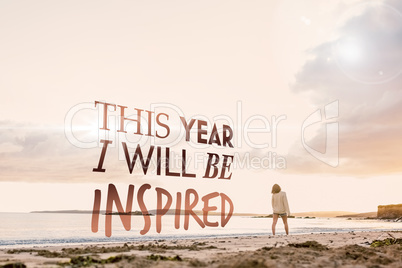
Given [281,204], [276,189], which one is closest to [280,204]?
[281,204]

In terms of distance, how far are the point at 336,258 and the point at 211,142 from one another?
36.2ft

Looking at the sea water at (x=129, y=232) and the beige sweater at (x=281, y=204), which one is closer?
the beige sweater at (x=281, y=204)

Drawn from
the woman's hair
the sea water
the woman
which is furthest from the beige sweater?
the sea water

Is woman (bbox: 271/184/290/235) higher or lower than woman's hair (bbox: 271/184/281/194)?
lower

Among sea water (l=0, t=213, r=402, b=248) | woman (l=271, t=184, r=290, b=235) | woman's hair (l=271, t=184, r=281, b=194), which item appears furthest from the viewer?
sea water (l=0, t=213, r=402, b=248)

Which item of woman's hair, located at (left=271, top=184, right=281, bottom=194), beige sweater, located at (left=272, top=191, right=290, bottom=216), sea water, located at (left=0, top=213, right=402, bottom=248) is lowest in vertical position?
sea water, located at (left=0, top=213, right=402, bottom=248)

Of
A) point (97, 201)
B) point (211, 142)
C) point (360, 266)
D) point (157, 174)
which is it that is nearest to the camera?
point (360, 266)

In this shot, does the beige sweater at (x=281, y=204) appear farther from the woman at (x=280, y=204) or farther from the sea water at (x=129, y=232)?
the sea water at (x=129, y=232)

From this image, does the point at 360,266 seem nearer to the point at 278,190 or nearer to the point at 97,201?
the point at 278,190

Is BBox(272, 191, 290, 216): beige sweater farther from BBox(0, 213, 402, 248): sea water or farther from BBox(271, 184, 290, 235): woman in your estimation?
BBox(0, 213, 402, 248): sea water

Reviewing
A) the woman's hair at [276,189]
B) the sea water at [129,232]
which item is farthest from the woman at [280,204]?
the sea water at [129,232]

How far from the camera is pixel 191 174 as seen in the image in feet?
63.0

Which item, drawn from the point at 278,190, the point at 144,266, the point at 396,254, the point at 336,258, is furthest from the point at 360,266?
the point at 278,190

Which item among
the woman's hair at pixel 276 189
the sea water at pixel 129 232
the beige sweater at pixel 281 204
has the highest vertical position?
the woman's hair at pixel 276 189
